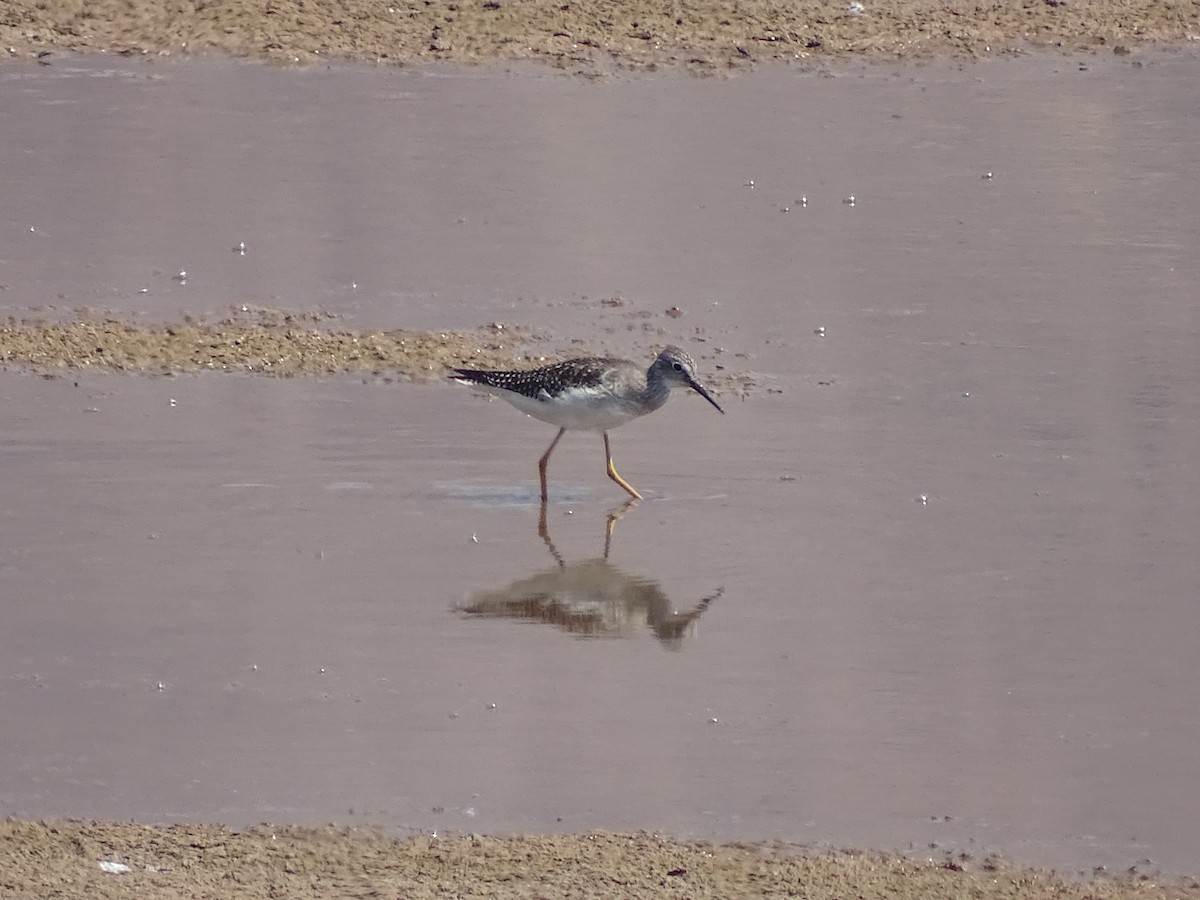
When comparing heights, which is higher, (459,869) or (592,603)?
(592,603)

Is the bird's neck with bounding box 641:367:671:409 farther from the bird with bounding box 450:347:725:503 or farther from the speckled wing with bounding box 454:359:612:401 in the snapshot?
the speckled wing with bounding box 454:359:612:401

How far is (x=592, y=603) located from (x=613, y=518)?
1259 mm

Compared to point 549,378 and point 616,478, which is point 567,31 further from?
point 616,478

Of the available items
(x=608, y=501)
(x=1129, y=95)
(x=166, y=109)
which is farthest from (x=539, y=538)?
(x=1129, y=95)

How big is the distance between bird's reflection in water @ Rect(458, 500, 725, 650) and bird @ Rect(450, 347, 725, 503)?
117 cm

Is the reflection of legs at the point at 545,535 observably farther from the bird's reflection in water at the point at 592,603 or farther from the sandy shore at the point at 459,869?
the sandy shore at the point at 459,869

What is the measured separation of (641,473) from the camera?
465 inches

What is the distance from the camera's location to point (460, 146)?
1778 centimetres

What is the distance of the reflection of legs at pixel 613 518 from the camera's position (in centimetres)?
1076

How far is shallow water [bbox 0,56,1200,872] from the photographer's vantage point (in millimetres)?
8078

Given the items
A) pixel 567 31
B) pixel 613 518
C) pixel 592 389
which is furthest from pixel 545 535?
pixel 567 31

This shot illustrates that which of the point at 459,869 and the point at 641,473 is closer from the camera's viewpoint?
the point at 459,869

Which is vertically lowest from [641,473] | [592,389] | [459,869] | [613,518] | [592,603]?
[459,869]

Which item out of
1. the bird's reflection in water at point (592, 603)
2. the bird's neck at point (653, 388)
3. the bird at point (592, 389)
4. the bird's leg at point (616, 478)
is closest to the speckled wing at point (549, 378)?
the bird at point (592, 389)
